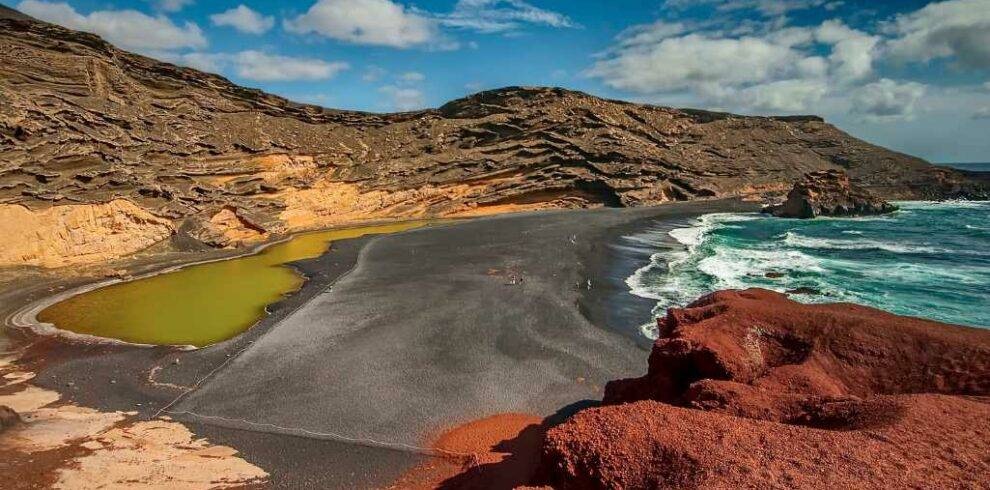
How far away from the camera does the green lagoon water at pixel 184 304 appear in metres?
19.5

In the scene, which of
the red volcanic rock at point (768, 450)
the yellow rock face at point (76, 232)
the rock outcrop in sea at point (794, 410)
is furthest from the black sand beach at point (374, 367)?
the yellow rock face at point (76, 232)

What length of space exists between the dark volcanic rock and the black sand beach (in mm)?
37708

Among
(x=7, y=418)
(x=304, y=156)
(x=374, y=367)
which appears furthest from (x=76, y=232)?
(x=374, y=367)

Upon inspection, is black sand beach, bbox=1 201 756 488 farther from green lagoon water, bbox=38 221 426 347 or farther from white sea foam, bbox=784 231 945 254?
white sea foam, bbox=784 231 945 254

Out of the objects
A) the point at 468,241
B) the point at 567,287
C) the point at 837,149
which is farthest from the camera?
the point at 837,149

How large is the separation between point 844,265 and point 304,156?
46267mm

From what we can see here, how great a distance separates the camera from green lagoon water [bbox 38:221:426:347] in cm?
1945

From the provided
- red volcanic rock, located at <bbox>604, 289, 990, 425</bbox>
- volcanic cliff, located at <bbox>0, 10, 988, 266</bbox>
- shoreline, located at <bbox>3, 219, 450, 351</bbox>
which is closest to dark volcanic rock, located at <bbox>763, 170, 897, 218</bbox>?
volcanic cliff, located at <bbox>0, 10, 988, 266</bbox>

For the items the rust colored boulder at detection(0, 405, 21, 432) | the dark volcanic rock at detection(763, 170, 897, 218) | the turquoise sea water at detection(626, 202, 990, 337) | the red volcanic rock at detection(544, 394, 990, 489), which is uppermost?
the dark volcanic rock at detection(763, 170, 897, 218)

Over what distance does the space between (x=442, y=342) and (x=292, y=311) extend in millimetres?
7567

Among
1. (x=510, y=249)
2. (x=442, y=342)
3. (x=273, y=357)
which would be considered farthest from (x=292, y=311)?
(x=510, y=249)

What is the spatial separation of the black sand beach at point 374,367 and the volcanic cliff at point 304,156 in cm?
1563

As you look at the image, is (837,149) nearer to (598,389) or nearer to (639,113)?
(639,113)

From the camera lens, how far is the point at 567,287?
79.9 ft
